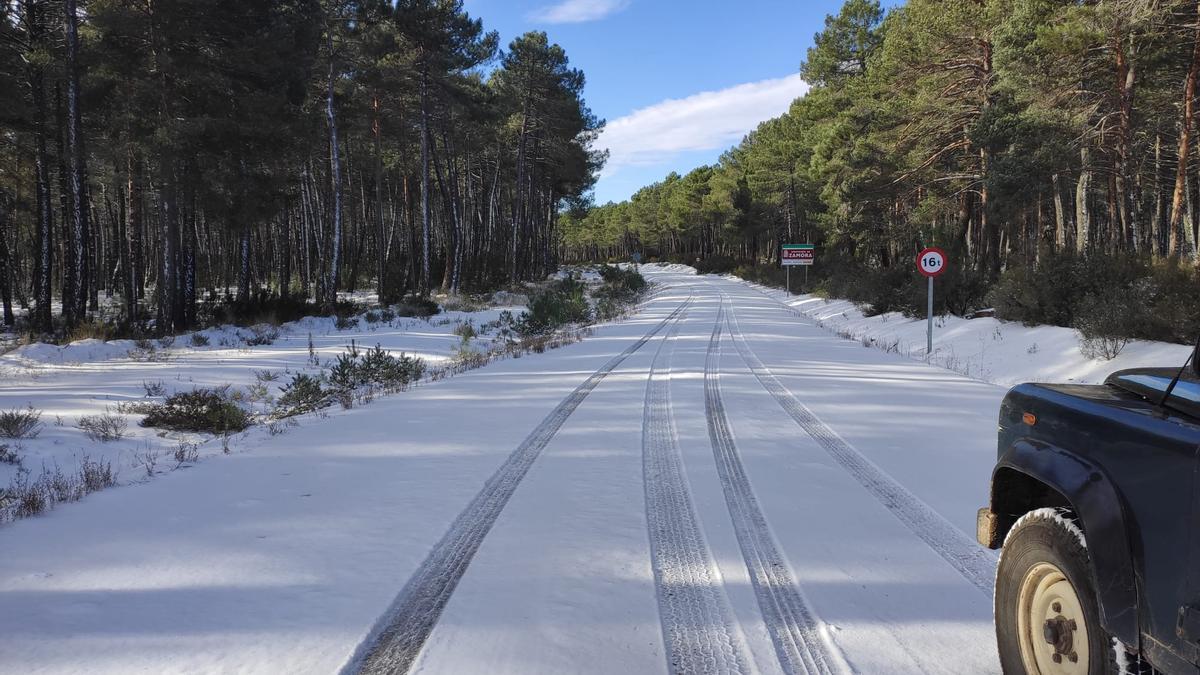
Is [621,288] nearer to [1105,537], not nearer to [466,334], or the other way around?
[466,334]

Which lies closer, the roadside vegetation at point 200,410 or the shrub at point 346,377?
the roadside vegetation at point 200,410

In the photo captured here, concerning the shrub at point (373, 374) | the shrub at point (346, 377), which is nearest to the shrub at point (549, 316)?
the shrub at point (373, 374)

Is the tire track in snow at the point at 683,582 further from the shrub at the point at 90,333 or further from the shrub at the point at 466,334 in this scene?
the shrub at the point at 90,333

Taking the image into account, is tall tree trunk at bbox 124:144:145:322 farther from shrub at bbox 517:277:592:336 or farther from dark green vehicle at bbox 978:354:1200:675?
dark green vehicle at bbox 978:354:1200:675

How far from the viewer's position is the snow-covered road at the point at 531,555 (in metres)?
2.77

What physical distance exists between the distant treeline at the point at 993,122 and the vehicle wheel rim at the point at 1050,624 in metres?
13.8

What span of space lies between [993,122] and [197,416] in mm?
21786

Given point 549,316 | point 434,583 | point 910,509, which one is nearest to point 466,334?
point 549,316

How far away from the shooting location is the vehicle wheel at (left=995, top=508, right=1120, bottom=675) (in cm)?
202

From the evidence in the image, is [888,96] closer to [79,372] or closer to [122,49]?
[122,49]

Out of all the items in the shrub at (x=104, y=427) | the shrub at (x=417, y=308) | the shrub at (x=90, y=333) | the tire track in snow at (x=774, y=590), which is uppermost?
the shrub at (x=417, y=308)

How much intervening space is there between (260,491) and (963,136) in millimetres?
25678

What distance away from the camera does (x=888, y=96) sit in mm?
26812

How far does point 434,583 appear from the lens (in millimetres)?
3395
